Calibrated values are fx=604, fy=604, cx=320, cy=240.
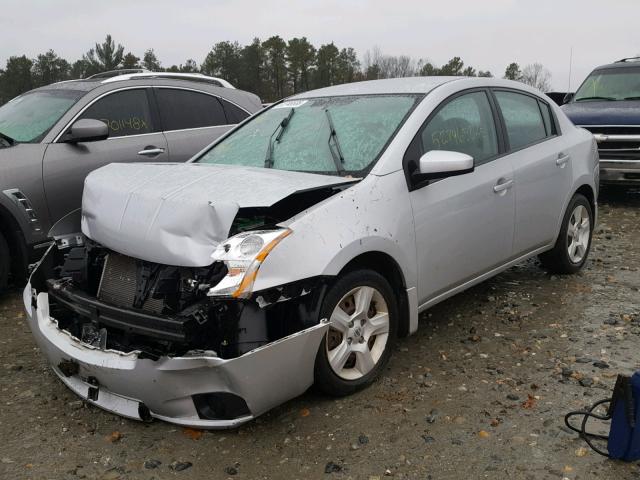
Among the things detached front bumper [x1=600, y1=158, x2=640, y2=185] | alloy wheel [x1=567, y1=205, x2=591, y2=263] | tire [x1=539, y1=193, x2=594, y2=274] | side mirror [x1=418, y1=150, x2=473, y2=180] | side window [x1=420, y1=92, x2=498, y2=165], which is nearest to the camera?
side mirror [x1=418, y1=150, x2=473, y2=180]

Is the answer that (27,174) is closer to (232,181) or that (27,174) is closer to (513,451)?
(232,181)

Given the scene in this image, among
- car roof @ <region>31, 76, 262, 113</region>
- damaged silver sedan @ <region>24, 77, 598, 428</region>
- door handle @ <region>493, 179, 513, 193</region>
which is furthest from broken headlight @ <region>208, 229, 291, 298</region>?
car roof @ <region>31, 76, 262, 113</region>

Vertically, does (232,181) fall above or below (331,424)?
above

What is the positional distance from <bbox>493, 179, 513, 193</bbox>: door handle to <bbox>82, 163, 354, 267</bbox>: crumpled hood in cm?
127

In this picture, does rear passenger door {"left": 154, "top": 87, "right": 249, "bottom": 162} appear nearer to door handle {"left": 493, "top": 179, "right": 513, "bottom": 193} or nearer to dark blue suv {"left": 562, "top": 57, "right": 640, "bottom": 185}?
door handle {"left": 493, "top": 179, "right": 513, "bottom": 193}

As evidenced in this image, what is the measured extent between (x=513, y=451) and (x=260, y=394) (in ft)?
3.87

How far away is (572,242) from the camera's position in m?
5.09

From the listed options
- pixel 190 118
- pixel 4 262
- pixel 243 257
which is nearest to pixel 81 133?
pixel 4 262

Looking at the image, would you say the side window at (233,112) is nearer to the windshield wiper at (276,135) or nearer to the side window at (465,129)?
the windshield wiper at (276,135)

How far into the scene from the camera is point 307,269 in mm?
2801

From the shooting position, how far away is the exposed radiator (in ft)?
9.72

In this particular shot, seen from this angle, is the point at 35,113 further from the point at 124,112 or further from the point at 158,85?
the point at 158,85

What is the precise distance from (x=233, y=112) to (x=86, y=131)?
1.86 m

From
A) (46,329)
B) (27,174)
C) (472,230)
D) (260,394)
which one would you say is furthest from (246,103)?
(260,394)
